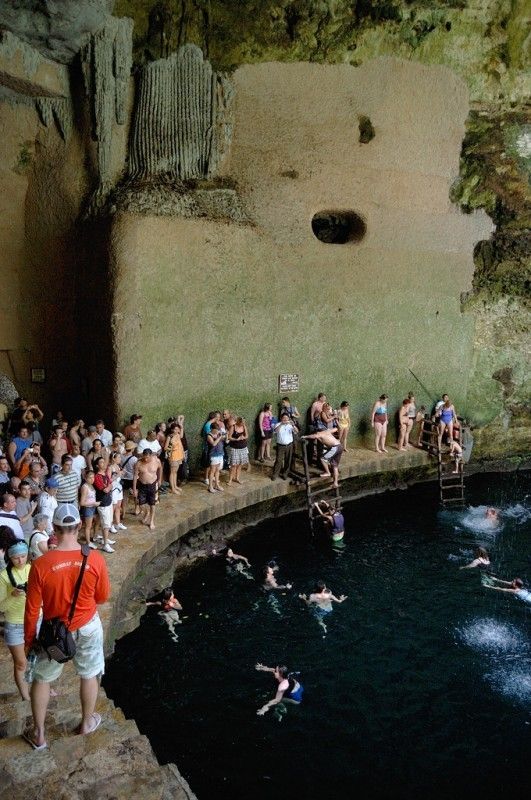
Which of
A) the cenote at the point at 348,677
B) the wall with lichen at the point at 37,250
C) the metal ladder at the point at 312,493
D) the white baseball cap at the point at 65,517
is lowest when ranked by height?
the cenote at the point at 348,677

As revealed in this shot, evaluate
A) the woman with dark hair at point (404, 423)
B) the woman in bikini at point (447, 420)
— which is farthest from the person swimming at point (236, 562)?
the woman in bikini at point (447, 420)

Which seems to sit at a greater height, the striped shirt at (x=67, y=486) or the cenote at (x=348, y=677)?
the striped shirt at (x=67, y=486)

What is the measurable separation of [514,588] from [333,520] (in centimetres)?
345

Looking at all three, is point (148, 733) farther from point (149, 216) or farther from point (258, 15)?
point (258, 15)

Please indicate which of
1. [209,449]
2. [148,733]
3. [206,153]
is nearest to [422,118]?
[206,153]

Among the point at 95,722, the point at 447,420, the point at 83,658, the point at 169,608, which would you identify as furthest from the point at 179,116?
the point at 95,722

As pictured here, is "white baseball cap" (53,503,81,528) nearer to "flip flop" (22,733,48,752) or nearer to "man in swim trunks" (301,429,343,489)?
"flip flop" (22,733,48,752)

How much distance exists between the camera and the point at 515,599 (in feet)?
33.4

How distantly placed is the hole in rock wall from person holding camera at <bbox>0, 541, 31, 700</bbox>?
36.2ft

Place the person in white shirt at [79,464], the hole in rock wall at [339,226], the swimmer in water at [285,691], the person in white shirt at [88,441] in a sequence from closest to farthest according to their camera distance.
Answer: the swimmer in water at [285,691], the person in white shirt at [79,464], the person in white shirt at [88,441], the hole in rock wall at [339,226]

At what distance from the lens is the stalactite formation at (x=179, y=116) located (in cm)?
1199

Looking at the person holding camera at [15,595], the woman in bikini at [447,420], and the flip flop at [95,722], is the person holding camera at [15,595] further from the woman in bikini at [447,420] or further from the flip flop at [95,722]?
the woman in bikini at [447,420]

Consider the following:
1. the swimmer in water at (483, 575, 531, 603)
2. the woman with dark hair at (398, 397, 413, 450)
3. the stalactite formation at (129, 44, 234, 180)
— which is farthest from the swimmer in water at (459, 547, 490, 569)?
the stalactite formation at (129, 44, 234, 180)

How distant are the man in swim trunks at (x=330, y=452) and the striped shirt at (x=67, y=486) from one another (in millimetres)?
5089
